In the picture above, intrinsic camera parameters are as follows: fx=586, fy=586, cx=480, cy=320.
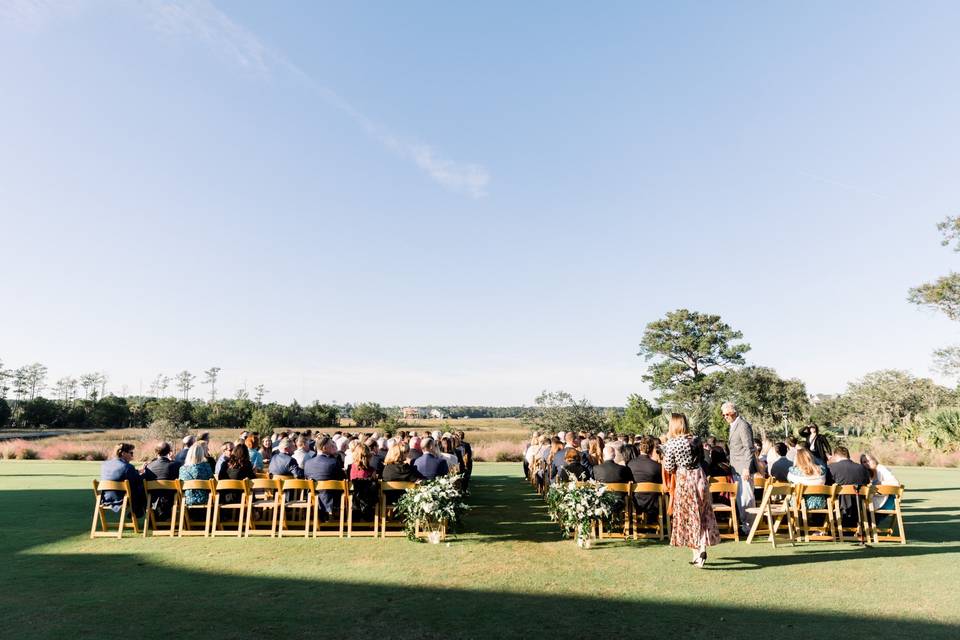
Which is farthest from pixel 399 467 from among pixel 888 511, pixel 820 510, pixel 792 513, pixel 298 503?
pixel 888 511

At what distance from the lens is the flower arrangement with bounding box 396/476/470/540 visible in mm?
8172

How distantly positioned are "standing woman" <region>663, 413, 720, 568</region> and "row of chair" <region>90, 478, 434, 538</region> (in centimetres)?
331

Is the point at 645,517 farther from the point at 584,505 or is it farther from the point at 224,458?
the point at 224,458

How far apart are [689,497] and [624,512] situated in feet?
7.39

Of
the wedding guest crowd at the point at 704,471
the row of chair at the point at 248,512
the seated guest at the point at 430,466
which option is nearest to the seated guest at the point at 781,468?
the wedding guest crowd at the point at 704,471

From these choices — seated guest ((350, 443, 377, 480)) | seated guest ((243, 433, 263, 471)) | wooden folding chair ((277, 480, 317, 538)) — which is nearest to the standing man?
seated guest ((350, 443, 377, 480))

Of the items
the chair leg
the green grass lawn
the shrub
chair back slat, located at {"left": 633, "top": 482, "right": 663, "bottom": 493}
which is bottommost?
the shrub

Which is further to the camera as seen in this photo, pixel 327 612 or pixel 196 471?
pixel 196 471

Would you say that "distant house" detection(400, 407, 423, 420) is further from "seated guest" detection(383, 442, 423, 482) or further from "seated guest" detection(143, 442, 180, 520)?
"seated guest" detection(383, 442, 423, 482)

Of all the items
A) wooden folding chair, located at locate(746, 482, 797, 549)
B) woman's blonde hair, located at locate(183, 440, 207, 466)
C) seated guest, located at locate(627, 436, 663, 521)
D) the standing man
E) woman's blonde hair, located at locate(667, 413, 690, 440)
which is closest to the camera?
woman's blonde hair, located at locate(667, 413, 690, 440)

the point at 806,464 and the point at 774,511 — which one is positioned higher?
the point at 806,464

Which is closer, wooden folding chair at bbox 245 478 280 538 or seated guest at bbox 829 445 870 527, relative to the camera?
seated guest at bbox 829 445 870 527

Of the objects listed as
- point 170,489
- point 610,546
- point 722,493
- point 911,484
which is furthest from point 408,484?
point 911,484

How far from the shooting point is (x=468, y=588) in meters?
6.08
